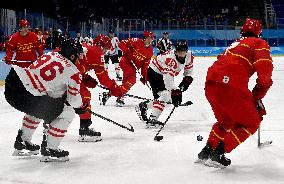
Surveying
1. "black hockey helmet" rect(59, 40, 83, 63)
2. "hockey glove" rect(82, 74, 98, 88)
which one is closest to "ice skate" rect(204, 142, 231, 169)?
"black hockey helmet" rect(59, 40, 83, 63)

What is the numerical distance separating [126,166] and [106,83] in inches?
55.6

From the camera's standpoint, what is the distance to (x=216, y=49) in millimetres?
18969

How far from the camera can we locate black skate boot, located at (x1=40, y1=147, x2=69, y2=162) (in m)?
3.80

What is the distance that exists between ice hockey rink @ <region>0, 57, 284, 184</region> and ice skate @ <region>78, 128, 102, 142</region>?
0.08 metres

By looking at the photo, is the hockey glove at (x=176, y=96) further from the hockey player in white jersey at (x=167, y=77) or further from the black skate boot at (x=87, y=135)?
the black skate boot at (x=87, y=135)

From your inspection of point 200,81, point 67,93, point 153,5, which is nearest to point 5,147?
point 67,93

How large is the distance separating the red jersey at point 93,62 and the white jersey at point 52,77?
119 centimetres

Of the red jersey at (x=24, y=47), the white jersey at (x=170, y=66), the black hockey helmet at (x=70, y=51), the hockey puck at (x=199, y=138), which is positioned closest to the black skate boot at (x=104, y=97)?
the red jersey at (x=24, y=47)

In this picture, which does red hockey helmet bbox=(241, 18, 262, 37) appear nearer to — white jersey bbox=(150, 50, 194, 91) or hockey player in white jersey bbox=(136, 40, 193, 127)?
hockey player in white jersey bbox=(136, 40, 193, 127)

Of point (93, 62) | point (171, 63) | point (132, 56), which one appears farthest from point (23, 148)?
point (132, 56)

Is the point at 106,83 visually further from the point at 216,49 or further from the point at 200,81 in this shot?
the point at 216,49

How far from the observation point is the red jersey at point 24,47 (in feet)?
25.1

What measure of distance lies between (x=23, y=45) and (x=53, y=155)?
4.29 m

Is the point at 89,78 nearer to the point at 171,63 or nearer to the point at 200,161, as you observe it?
the point at 171,63
